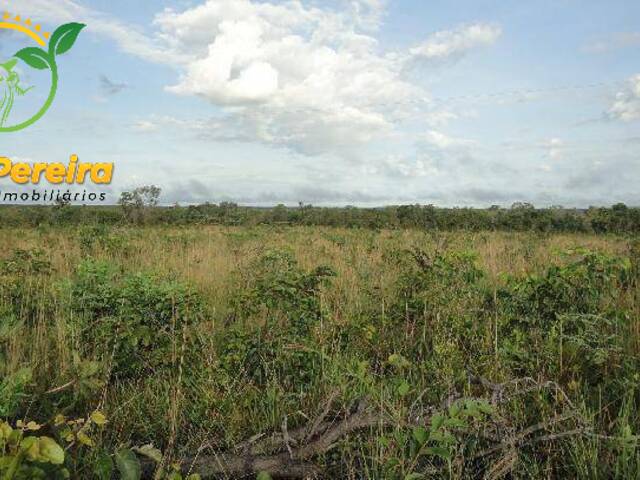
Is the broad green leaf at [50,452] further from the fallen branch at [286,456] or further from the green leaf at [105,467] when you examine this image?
the fallen branch at [286,456]

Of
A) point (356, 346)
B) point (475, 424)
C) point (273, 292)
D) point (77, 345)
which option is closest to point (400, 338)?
point (356, 346)

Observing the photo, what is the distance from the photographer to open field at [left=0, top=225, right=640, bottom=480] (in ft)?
7.47

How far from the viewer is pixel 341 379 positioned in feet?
10.6

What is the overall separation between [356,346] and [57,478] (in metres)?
2.65

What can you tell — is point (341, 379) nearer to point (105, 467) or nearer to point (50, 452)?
point (105, 467)

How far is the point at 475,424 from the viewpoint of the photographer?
238 centimetres

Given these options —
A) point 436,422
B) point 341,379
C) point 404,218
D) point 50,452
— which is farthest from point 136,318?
point 404,218

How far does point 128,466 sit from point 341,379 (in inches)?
65.5

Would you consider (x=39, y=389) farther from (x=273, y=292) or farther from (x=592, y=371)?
(x=592, y=371)

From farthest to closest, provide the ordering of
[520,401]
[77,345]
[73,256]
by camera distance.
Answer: [73,256] → [77,345] → [520,401]

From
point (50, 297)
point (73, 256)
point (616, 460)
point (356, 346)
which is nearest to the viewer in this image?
point (616, 460)

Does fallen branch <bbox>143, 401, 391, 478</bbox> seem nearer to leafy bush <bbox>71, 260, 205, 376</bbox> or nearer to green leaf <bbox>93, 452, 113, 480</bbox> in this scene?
green leaf <bbox>93, 452, 113, 480</bbox>

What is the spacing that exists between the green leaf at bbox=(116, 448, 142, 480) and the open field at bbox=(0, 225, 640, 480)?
3cm

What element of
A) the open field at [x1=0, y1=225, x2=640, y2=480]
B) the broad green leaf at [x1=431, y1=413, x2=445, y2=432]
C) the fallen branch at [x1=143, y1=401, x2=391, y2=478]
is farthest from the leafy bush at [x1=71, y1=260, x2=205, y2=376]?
the broad green leaf at [x1=431, y1=413, x2=445, y2=432]
